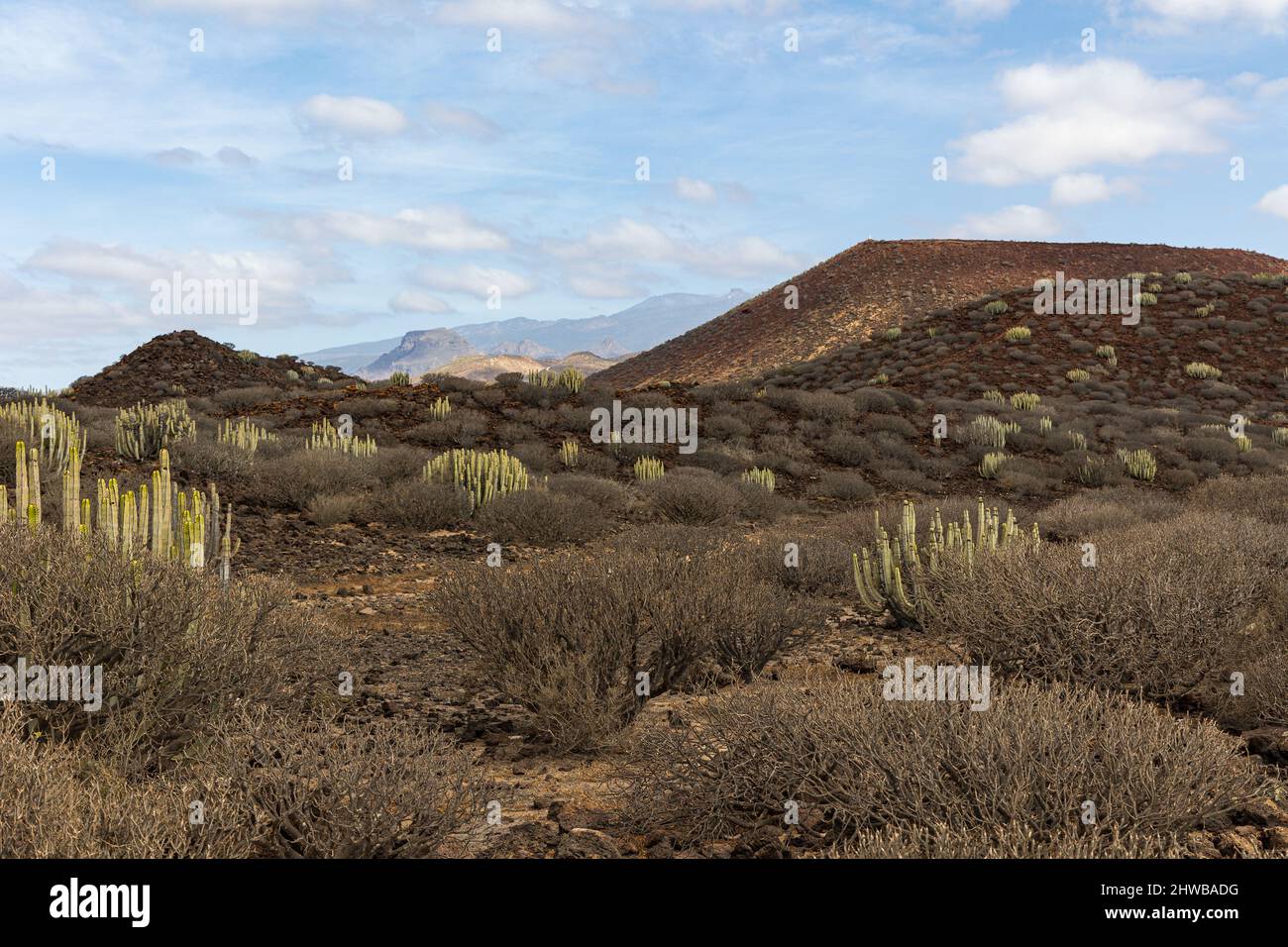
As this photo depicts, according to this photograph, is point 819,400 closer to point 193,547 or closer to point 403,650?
point 403,650

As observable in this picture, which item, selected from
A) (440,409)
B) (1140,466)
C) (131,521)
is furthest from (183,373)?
(131,521)

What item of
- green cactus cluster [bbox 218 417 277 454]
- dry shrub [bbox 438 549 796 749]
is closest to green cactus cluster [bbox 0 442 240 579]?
dry shrub [bbox 438 549 796 749]

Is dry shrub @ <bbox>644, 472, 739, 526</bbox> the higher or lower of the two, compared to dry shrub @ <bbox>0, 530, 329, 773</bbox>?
higher

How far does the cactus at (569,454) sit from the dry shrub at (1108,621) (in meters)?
10.7

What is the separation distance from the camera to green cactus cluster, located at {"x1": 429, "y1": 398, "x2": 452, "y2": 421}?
18.7 m

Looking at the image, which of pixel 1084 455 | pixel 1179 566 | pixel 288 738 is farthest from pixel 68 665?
pixel 1084 455

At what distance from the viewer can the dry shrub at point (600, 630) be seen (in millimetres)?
4926

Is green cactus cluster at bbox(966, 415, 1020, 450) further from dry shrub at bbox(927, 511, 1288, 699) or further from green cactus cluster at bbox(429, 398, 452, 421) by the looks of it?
dry shrub at bbox(927, 511, 1288, 699)

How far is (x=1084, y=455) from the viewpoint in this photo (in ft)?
63.4

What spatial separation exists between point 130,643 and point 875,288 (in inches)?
2073

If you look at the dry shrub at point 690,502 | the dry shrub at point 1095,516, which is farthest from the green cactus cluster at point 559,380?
the dry shrub at point 1095,516

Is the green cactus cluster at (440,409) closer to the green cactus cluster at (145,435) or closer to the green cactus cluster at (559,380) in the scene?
the green cactus cluster at (559,380)

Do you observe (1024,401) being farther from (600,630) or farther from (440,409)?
(600,630)

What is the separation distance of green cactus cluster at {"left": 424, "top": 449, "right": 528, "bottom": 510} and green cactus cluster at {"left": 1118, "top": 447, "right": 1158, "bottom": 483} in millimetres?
11980
